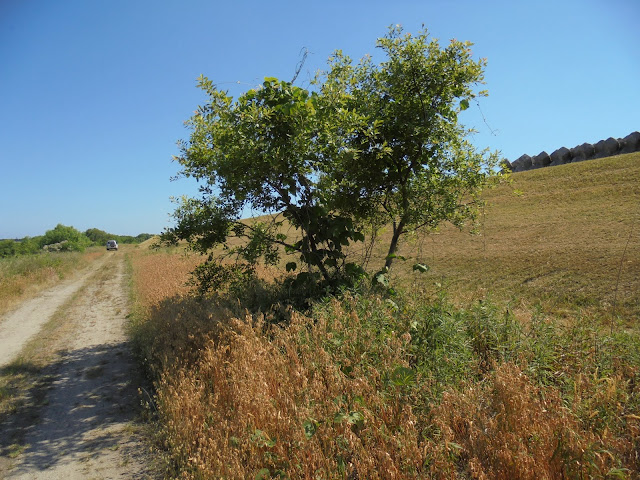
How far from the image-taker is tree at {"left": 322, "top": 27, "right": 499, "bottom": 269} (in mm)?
8266

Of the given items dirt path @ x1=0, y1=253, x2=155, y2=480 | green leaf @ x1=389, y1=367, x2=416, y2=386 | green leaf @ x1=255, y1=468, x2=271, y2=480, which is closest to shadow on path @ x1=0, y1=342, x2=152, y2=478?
Result: dirt path @ x1=0, y1=253, x2=155, y2=480

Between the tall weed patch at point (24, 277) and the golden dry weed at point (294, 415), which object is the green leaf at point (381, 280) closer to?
the golden dry weed at point (294, 415)

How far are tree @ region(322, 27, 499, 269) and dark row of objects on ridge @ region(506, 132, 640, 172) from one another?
36872 millimetres

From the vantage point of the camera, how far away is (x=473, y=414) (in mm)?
3660

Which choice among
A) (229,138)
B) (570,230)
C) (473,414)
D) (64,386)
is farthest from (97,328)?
(570,230)

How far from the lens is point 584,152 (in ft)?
159

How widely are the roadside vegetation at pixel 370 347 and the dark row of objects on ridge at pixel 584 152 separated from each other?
3726 cm

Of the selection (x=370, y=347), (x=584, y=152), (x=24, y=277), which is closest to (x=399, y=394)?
(x=370, y=347)

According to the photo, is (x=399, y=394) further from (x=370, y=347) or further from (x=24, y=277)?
(x=24, y=277)

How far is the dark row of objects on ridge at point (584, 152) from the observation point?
43.7 meters

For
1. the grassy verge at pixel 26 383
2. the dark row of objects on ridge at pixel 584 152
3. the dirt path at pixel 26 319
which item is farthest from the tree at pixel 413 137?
the dark row of objects on ridge at pixel 584 152

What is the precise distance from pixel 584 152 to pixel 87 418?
190 ft

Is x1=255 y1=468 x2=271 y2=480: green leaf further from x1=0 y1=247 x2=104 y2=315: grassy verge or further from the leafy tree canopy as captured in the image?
x1=0 y1=247 x2=104 y2=315: grassy verge

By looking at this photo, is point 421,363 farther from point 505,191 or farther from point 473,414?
point 505,191
